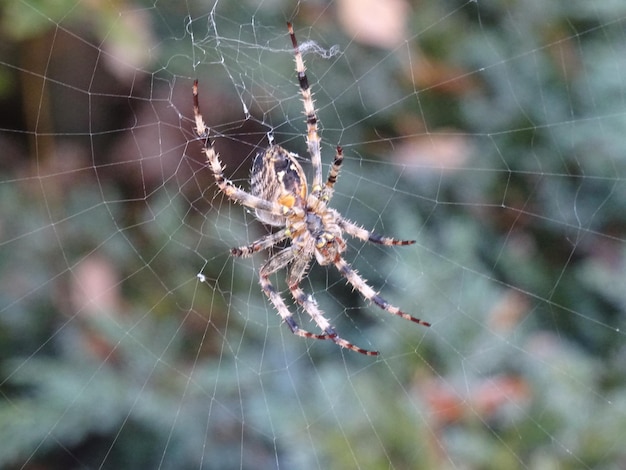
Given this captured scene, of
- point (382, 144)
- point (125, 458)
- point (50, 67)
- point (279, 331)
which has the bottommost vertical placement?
point (125, 458)

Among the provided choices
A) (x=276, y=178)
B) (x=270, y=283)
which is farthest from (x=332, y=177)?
(x=270, y=283)

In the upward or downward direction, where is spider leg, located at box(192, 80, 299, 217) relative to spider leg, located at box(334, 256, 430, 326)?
upward

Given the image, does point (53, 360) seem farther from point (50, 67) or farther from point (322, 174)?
point (50, 67)

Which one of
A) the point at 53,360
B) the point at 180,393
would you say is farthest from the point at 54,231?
the point at 180,393

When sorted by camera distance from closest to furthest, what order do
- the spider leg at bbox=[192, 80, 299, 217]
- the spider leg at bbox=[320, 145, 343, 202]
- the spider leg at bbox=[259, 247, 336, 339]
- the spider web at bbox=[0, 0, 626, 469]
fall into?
the spider web at bbox=[0, 0, 626, 469]
the spider leg at bbox=[192, 80, 299, 217]
the spider leg at bbox=[320, 145, 343, 202]
the spider leg at bbox=[259, 247, 336, 339]

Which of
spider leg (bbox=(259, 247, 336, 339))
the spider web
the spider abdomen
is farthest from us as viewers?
spider leg (bbox=(259, 247, 336, 339))

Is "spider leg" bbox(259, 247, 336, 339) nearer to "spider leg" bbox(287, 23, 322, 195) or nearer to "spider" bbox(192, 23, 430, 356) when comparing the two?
"spider" bbox(192, 23, 430, 356)

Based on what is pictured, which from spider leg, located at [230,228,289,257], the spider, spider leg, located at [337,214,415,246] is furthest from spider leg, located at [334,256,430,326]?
spider leg, located at [230,228,289,257]
